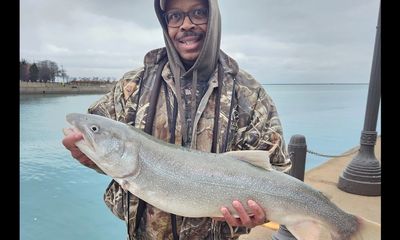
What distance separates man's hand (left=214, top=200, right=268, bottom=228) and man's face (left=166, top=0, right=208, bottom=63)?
1039 mm

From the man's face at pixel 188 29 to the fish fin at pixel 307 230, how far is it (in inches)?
51.1

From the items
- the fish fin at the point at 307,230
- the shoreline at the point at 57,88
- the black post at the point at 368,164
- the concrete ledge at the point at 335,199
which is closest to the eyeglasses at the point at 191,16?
the fish fin at the point at 307,230

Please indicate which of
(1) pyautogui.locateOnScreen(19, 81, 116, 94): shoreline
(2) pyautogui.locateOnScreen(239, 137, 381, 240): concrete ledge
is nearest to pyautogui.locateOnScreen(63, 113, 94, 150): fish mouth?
(2) pyautogui.locateOnScreen(239, 137, 381, 240): concrete ledge

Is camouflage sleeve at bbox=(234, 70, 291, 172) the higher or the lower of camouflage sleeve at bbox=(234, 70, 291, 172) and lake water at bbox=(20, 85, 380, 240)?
the higher

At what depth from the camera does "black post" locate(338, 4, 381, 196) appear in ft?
Answer: 19.9

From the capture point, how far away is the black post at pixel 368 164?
238 inches

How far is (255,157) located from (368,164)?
5.11m

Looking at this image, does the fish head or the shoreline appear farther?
the shoreline

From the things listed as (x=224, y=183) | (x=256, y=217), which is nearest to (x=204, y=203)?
(x=224, y=183)

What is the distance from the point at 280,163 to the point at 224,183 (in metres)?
0.47

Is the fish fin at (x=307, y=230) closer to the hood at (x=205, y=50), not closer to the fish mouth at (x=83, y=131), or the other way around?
the hood at (x=205, y=50)

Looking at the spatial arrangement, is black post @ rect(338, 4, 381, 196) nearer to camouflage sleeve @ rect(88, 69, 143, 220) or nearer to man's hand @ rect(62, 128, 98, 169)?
camouflage sleeve @ rect(88, 69, 143, 220)
